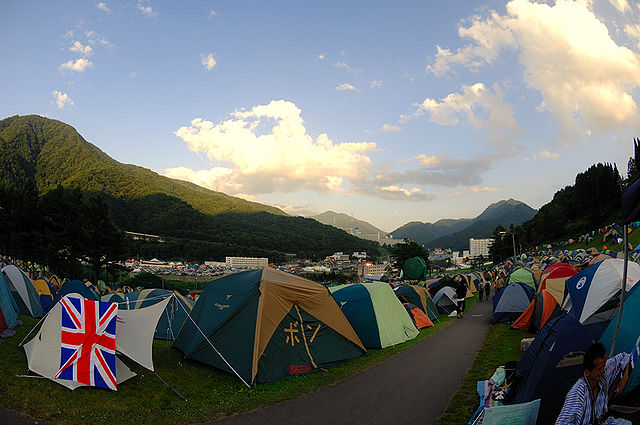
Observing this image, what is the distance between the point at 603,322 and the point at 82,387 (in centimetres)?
1045

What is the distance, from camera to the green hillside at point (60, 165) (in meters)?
118

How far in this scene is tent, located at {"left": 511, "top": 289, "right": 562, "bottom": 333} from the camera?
1103 centimetres

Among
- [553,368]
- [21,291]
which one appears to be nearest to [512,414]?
[553,368]

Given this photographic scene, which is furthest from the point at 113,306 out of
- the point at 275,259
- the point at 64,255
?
the point at 275,259

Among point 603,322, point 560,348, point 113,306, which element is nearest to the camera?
point 560,348

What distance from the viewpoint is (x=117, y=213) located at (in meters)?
111

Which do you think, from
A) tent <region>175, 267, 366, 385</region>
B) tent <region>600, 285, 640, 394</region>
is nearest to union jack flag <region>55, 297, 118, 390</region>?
tent <region>175, 267, 366, 385</region>

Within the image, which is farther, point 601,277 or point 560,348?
point 601,277

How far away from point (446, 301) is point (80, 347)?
1708 cm

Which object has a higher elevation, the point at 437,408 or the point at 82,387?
the point at 82,387

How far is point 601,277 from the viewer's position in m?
8.41

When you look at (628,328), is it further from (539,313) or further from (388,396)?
(539,313)

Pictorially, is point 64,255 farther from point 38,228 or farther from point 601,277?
point 601,277

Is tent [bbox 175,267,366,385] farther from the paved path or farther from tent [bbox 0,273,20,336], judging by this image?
tent [bbox 0,273,20,336]
